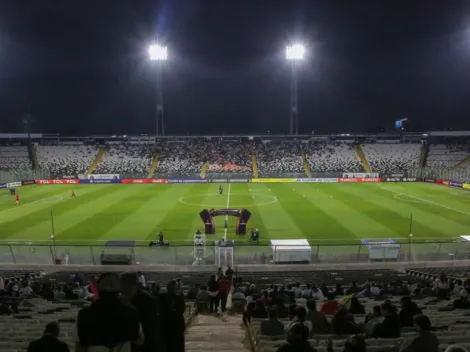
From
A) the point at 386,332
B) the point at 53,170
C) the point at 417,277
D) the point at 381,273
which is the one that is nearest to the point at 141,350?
the point at 386,332

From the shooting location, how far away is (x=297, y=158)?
251 feet

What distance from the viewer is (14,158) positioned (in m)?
74.6

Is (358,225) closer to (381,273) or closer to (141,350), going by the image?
(381,273)

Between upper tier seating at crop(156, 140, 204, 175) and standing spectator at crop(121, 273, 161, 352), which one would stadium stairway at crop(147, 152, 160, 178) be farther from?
standing spectator at crop(121, 273, 161, 352)

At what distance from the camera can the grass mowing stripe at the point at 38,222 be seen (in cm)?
3019

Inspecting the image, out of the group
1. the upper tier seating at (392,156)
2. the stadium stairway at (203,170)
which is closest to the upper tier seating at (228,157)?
the stadium stairway at (203,170)

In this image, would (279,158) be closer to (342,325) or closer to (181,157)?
Answer: (181,157)

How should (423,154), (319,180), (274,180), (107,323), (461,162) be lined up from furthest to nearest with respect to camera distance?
(423,154) < (461,162) < (274,180) < (319,180) < (107,323)

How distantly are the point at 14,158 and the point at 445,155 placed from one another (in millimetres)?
79255

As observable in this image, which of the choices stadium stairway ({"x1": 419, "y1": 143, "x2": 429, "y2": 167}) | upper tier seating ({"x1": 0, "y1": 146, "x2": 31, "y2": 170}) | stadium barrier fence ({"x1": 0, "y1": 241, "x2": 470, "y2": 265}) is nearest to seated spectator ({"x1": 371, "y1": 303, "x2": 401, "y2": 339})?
stadium barrier fence ({"x1": 0, "y1": 241, "x2": 470, "y2": 265})

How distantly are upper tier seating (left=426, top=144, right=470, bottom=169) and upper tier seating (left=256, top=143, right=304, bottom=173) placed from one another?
23934 mm

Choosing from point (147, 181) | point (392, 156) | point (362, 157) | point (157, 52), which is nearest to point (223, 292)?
point (147, 181)

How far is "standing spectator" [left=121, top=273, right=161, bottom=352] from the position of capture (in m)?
4.24

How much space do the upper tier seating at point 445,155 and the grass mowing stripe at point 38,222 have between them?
194 feet
